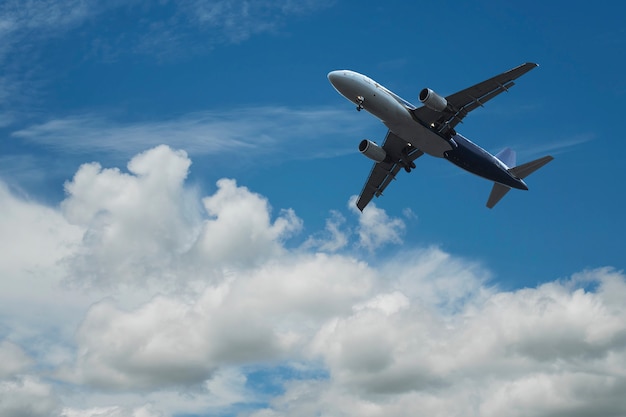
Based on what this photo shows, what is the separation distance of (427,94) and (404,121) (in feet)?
12.2

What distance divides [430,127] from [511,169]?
42.9 ft

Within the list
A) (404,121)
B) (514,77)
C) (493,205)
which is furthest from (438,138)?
(493,205)

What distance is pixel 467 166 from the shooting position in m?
94.2

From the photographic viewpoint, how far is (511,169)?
97.0m

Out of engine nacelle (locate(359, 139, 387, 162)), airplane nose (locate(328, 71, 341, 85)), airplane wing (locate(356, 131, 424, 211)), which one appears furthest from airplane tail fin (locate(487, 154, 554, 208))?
airplane nose (locate(328, 71, 341, 85))

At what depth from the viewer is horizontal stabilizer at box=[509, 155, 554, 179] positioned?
318ft

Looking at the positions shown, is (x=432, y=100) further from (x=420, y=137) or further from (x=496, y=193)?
(x=496, y=193)

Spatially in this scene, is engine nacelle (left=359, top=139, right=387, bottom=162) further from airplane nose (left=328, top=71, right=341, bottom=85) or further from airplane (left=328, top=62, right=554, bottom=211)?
airplane nose (left=328, top=71, right=341, bottom=85)

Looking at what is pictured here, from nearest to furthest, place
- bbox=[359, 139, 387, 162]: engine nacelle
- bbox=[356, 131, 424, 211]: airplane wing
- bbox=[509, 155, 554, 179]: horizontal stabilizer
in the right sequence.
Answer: bbox=[509, 155, 554, 179]: horizontal stabilizer < bbox=[359, 139, 387, 162]: engine nacelle < bbox=[356, 131, 424, 211]: airplane wing

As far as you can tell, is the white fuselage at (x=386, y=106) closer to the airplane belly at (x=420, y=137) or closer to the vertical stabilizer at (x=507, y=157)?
the airplane belly at (x=420, y=137)

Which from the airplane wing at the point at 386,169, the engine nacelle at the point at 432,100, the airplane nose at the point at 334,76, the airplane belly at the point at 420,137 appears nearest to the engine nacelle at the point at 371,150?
the airplane wing at the point at 386,169

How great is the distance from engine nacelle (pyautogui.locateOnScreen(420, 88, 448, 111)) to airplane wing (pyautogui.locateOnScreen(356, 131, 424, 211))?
1138cm

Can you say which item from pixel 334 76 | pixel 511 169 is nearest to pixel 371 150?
pixel 334 76

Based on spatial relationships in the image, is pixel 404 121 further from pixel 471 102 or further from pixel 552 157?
pixel 552 157
